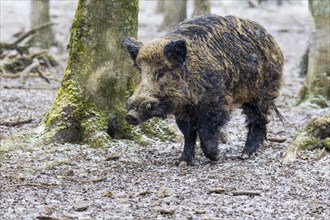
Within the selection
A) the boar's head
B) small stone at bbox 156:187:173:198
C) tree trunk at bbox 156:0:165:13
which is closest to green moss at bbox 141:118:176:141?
the boar's head

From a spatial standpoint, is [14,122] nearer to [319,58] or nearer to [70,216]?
[70,216]

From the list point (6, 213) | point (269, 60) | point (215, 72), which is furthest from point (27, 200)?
point (269, 60)

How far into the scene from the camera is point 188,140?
875cm

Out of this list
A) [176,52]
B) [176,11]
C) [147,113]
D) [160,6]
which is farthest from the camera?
[160,6]

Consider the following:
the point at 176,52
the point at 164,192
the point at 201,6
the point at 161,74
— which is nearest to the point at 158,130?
the point at 161,74

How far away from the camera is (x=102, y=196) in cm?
718

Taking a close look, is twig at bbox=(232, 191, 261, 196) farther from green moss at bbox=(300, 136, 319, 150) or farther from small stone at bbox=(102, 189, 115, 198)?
green moss at bbox=(300, 136, 319, 150)

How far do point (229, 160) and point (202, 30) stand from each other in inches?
60.4

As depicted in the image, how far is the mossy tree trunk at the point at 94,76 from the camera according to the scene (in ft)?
30.3

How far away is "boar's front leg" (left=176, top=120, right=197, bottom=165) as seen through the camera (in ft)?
28.4

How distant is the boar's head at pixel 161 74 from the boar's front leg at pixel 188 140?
530 mm

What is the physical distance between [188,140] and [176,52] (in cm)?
110

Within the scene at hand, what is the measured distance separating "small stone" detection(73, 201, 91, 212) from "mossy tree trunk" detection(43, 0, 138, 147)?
2.40 meters

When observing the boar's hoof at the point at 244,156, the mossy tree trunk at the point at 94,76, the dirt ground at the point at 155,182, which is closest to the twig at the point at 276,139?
the dirt ground at the point at 155,182
